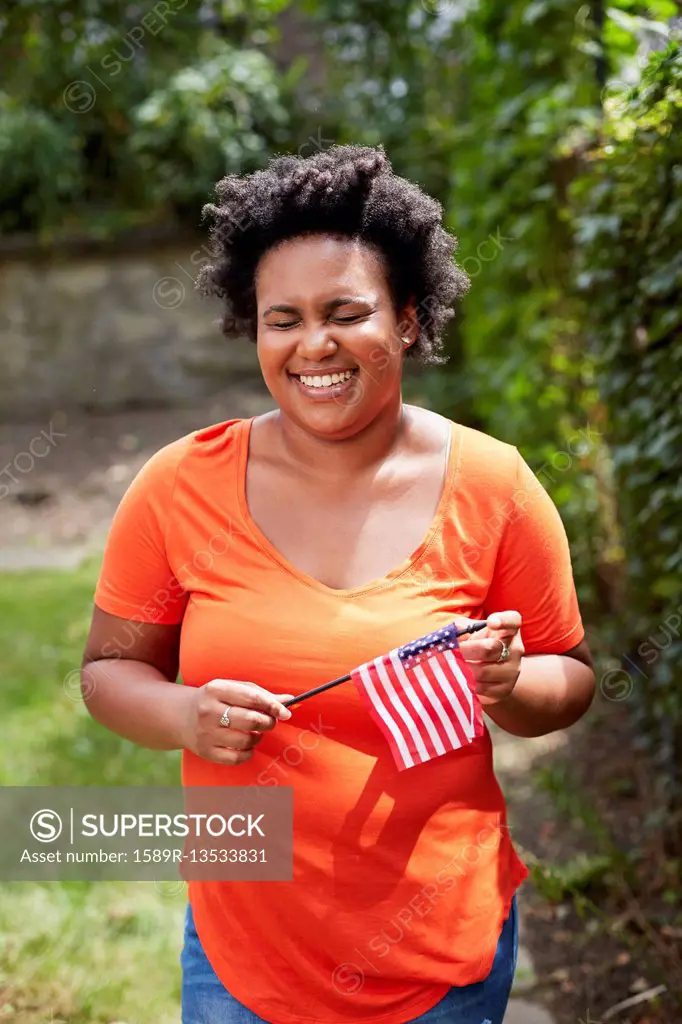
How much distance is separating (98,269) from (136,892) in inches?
251

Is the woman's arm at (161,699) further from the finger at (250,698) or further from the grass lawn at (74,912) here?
the grass lawn at (74,912)

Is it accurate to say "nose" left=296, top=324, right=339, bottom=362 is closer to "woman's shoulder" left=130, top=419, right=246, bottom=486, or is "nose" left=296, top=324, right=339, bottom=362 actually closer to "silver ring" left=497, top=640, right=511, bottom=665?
"woman's shoulder" left=130, top=419, right=246, bottom=486

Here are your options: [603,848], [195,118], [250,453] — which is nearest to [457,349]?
[195,118]

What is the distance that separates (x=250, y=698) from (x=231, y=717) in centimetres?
4

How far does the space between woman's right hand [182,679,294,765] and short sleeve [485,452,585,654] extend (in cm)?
39

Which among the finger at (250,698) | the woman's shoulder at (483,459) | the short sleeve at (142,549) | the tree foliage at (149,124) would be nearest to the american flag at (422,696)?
the finger at (250,698)

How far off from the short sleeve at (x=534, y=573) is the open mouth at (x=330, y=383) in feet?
0.99

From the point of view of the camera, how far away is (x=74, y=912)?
3170 millimetres

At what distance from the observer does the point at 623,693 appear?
12.8 feet

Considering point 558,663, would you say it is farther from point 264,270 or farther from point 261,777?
point 264,270

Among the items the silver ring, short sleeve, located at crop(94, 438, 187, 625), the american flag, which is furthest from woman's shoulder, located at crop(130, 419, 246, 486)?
the silver ring

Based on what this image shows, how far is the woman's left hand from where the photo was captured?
155 centimetres

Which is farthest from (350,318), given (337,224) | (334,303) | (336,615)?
(336,615)

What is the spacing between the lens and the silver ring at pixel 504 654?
156cm
